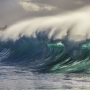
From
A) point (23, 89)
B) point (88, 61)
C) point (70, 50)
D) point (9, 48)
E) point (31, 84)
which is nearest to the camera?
point (23, 89)

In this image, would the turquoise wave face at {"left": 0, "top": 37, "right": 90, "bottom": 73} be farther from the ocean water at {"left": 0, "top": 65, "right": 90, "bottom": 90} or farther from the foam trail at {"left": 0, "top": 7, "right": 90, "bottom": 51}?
the ocean water at {"left": 0, "top": 65, "right": 90, "bottom": 90}

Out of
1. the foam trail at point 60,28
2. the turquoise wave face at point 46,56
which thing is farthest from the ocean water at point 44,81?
the foam trail at point 60,28

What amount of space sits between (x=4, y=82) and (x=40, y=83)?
58.3 inches

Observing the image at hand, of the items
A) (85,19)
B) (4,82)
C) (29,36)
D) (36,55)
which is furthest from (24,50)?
(4,82)

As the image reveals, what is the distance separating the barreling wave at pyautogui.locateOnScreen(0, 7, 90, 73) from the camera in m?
18.5

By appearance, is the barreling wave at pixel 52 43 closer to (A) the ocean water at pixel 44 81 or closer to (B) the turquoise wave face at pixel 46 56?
(B) the turquoise wave face at pixel 46 56

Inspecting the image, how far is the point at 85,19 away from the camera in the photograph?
2197 cm

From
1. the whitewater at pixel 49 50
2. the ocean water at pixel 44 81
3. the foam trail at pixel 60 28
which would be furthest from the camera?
the foam trail at pixel 60 28

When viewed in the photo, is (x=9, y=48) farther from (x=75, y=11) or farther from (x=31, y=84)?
(x=31, y=84)

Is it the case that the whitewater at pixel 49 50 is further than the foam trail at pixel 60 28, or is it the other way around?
the foam trail at pixel 60 28

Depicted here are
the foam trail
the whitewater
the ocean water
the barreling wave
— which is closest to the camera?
the ocean water

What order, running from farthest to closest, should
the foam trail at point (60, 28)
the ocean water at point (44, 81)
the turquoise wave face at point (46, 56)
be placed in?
the foam trail at point (60, 28)
the turquoise wave face at point (46, 56)
the ocean water at point (44, 81)

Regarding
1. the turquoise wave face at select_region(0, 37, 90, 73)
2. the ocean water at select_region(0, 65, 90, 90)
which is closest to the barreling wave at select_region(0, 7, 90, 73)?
the turquoise wave face at select_region(0, 37, 90, 73)

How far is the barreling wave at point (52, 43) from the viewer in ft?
60.7
